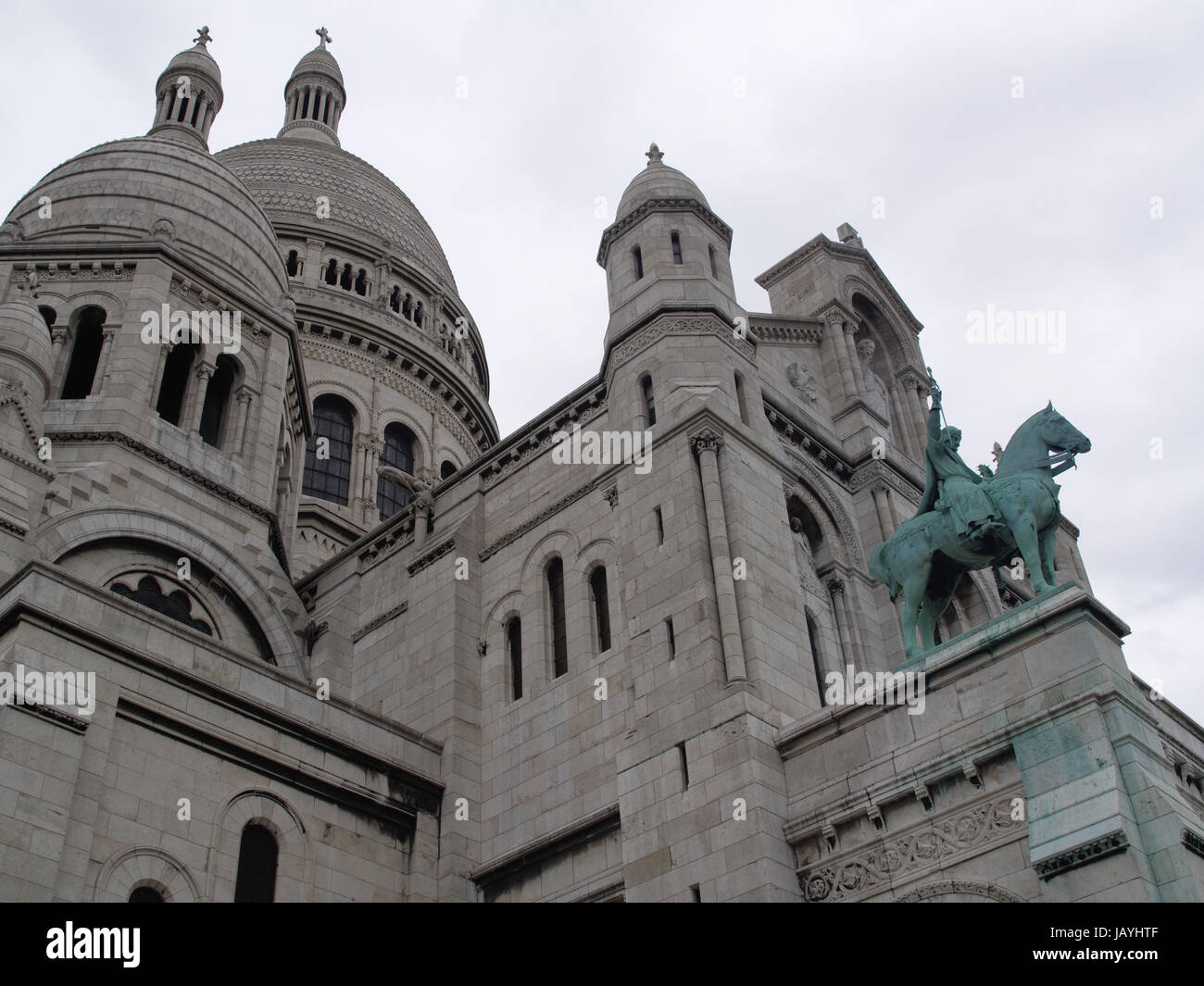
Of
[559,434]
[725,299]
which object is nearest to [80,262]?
[559,434]

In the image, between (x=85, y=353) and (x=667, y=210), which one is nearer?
(x=667, y=210)

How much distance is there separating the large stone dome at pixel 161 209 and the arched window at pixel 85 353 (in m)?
2.27

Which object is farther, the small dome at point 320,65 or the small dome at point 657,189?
the small dome at point 320,65

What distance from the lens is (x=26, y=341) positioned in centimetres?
2706

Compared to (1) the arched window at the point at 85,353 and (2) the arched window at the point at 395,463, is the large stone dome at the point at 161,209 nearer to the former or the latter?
(1) the arched window at the point at 85,353

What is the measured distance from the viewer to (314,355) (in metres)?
49.5

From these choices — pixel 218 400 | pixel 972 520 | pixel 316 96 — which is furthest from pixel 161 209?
pixel 316 96

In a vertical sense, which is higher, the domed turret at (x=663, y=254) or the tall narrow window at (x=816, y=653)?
the domed turret at (x=663, y=254)

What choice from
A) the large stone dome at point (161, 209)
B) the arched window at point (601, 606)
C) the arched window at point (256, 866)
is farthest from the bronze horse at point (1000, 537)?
the large stone dome at point (161, 209)

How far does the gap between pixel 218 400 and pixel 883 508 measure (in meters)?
17.2

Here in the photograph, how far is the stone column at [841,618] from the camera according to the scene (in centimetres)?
2662

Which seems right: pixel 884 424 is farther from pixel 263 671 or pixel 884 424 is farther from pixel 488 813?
pixel 263 671

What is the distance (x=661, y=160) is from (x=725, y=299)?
5.50 metres

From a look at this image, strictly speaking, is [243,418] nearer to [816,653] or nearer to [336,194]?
[816,653]
